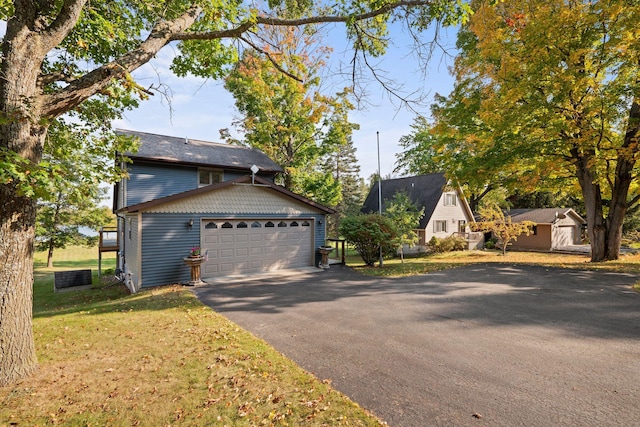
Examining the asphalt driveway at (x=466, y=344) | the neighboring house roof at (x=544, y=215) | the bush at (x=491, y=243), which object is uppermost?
the neighboring house roof at (x=544, y=215)

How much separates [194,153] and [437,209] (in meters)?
19.5

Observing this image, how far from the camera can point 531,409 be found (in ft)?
11.0

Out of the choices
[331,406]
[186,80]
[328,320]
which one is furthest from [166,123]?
[331,406]

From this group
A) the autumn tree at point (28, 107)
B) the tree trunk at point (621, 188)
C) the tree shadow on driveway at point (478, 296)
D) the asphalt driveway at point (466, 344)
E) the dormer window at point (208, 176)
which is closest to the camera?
the asphalt driveway at point (466, 344)

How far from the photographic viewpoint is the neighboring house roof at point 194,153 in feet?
45.3

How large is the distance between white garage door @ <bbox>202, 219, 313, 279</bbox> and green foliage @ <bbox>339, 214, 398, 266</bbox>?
2.02 m

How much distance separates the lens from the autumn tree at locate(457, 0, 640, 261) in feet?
37.1

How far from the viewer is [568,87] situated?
37.4 feet

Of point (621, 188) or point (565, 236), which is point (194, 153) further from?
point (565, 236)

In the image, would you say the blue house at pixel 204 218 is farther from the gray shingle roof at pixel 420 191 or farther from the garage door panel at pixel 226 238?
the gray shingle roof at pixel 420 191

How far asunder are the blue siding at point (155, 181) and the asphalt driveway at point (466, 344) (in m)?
6.13

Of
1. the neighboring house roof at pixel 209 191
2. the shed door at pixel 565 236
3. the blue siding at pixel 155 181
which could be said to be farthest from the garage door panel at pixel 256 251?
the shed door at pixel 565 236

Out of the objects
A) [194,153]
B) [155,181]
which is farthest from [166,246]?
[194,153]

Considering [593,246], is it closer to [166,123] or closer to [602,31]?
[602,31]
